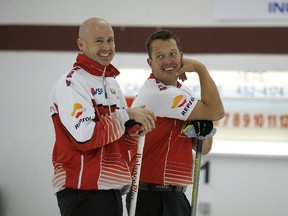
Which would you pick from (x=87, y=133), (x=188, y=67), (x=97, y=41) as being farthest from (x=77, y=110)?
(x=188, y=67)

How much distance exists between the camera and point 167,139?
7.38 feet

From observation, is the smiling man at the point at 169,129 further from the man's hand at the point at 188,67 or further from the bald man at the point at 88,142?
the bald man at the point at 88,142

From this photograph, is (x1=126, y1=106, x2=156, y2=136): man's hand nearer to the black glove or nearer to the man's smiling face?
the black glove

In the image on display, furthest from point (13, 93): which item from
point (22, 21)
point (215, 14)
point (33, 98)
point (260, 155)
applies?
point (260, 155)

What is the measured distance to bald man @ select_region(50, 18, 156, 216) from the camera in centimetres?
178

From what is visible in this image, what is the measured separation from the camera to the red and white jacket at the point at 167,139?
2221 mm

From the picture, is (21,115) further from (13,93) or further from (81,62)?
(81,62)

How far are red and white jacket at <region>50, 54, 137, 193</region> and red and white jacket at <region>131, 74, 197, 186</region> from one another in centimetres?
32

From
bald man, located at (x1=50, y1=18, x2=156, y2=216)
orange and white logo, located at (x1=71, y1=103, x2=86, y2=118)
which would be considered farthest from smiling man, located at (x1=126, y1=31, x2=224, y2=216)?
orange and white logo, located at (x1=71, y1=103, x2=86, y2=118)

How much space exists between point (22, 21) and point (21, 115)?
0.88 meters

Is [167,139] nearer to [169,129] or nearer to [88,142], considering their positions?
[169,129]

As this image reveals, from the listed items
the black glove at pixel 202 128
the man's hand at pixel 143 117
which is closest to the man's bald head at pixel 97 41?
the man's hand at pixel 143 117

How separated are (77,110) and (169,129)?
61 centimetres

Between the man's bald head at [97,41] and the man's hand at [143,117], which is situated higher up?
the man's bald head at [97,41]
